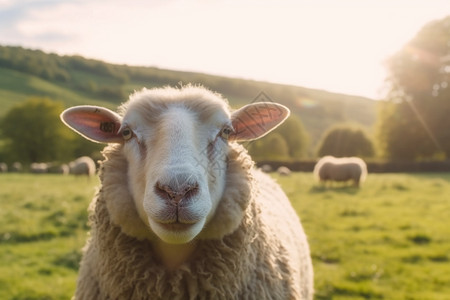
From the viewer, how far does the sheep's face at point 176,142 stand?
1.91 meters

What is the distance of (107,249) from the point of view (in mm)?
2438

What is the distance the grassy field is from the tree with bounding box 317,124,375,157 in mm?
37153

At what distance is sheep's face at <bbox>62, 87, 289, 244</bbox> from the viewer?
6.26ft

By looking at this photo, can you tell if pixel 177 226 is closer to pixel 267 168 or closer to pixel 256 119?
pixel 256 119

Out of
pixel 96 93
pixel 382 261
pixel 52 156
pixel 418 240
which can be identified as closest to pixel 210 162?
pixel 382 261

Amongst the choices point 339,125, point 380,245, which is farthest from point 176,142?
point 339,125

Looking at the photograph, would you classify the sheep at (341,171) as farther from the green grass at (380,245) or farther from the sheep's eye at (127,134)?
the sheep's eye at (127,134)

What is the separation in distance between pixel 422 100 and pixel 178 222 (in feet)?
125

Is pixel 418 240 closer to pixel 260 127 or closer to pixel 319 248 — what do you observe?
pixel 319 248

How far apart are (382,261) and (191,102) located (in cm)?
507

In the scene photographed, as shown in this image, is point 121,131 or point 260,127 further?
point 260,127

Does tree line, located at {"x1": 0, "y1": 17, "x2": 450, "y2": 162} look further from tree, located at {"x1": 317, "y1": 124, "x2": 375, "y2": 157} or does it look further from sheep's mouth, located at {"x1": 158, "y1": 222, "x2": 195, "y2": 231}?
sheep's mouth, located at {"x1": 158, "y1": 222, "x2": 195, "y2": 231}

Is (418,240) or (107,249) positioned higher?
(107,249)

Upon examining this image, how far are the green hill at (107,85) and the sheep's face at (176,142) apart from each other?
5118cm
